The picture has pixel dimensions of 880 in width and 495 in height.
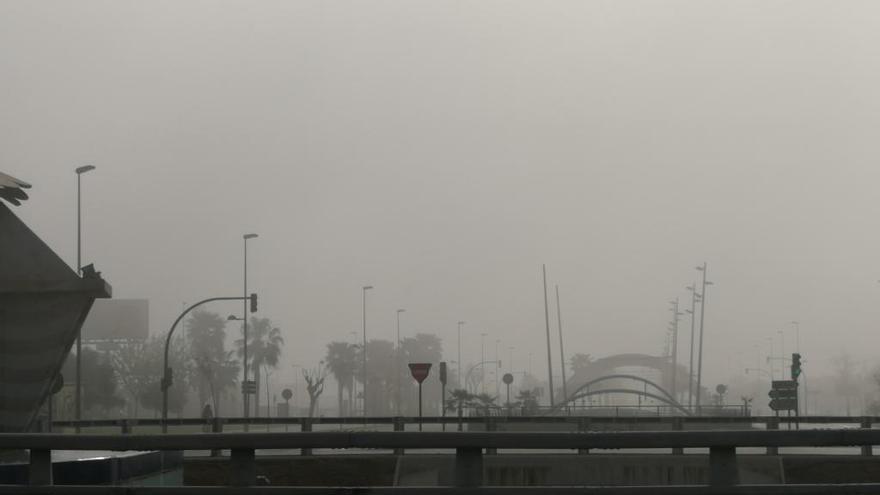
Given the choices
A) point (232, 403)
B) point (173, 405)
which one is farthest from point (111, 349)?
point (232, 403)

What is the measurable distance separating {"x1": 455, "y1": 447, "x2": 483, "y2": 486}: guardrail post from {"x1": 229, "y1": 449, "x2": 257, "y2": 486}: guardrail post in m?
1.07

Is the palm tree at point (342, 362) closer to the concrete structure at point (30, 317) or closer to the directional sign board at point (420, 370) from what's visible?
the directional sign board at point (420, 370)

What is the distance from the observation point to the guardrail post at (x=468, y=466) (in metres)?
6.43

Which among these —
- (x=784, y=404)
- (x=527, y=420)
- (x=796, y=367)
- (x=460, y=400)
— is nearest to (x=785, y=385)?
(x=784, y=404)

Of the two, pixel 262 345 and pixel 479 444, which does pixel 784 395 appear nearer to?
pixel 479 444

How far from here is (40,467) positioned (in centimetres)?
683

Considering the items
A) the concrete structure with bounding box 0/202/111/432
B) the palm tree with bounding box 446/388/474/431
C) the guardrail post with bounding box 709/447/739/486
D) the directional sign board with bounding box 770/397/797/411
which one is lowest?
the palm tree with bounding box 446/388/474/431

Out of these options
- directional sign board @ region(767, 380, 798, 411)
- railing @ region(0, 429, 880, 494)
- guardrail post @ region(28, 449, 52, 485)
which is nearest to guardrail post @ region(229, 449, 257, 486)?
railing @ region(0, 429, 880, 494)

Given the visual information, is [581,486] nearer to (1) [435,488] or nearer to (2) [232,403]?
(1) [435,488]

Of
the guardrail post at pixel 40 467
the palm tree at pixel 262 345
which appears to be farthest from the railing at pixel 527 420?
the palm tree at pixel 262 345

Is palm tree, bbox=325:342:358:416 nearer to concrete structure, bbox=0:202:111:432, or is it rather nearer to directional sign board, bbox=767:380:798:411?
directional sign board, bbox=767:380:798:411

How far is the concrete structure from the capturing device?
64.6 ft

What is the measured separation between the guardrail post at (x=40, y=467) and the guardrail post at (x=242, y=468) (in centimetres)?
103

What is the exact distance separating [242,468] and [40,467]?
1.15 meters
